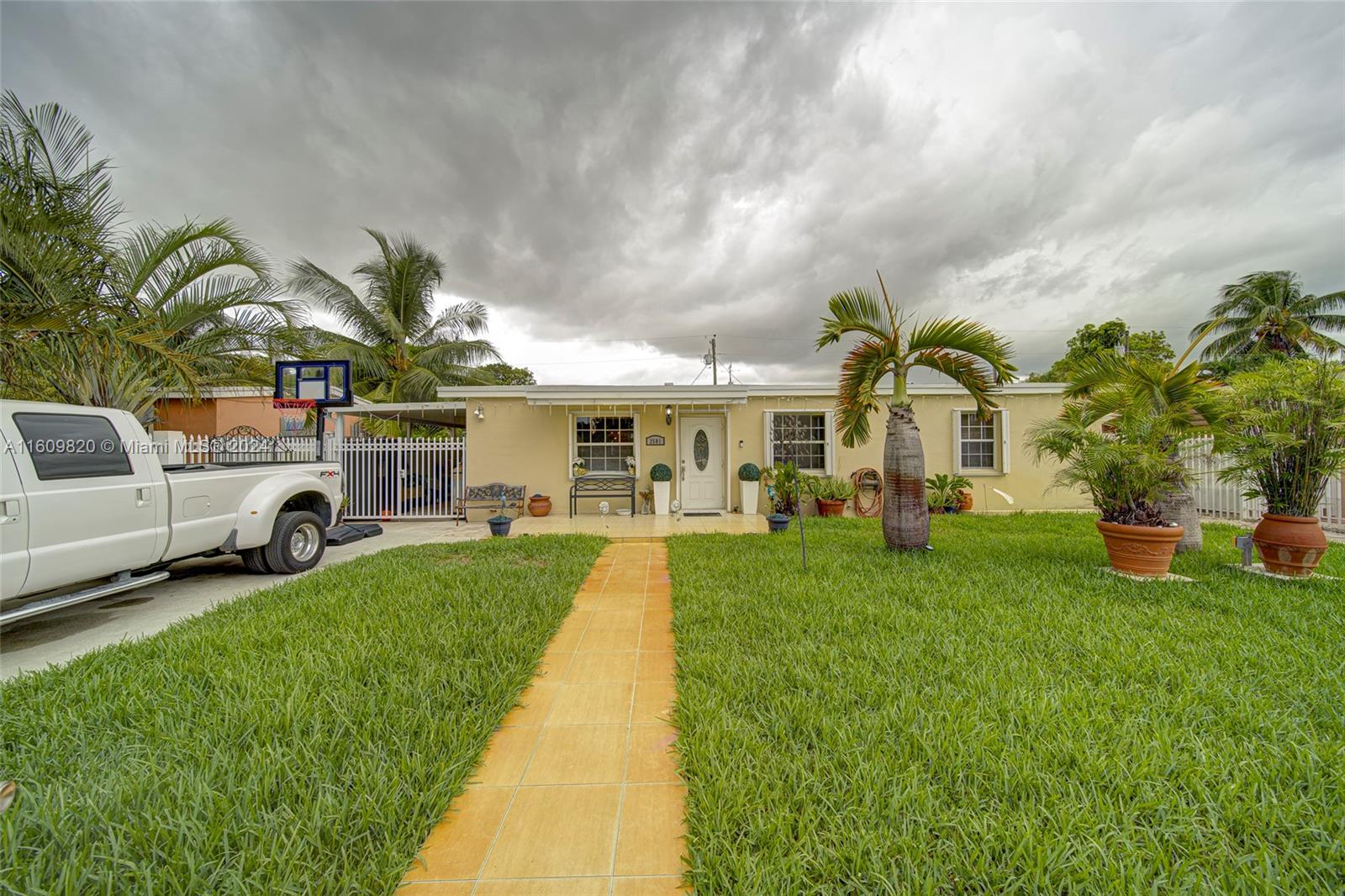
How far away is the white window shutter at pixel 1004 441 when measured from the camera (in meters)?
9.65

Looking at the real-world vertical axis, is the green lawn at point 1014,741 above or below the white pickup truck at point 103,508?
below

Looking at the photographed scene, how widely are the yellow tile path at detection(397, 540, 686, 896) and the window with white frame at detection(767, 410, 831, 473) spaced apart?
272 inches

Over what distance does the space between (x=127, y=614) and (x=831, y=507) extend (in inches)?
374

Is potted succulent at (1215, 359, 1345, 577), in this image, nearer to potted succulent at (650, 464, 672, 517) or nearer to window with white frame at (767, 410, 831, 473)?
window with white frame at (767, 410, 831, 473)

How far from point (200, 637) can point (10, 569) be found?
131cm

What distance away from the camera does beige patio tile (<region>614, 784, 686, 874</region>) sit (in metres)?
1.56

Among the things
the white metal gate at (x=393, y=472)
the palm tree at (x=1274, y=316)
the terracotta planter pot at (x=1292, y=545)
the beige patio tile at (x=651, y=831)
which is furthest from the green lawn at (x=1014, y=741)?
the palm tree at (x=1274, y=316)

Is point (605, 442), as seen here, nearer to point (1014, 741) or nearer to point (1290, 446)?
point (1014, 741)

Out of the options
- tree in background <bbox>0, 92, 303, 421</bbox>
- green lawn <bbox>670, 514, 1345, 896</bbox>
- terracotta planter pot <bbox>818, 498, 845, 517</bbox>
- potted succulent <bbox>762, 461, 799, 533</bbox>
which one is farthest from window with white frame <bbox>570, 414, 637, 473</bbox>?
green lawn <bbox>670, 514, 1345, 896</bbox>

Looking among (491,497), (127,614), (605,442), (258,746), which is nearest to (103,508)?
(127,614)

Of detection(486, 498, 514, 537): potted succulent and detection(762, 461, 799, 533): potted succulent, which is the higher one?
detection(762, 461, 799, 533): potted succulent

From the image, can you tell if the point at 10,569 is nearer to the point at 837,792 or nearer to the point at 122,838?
the point at 122,838

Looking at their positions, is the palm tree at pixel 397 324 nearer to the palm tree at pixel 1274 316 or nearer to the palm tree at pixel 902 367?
the palm tree at pixel 902 367

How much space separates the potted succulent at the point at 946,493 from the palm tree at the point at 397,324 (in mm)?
12722
